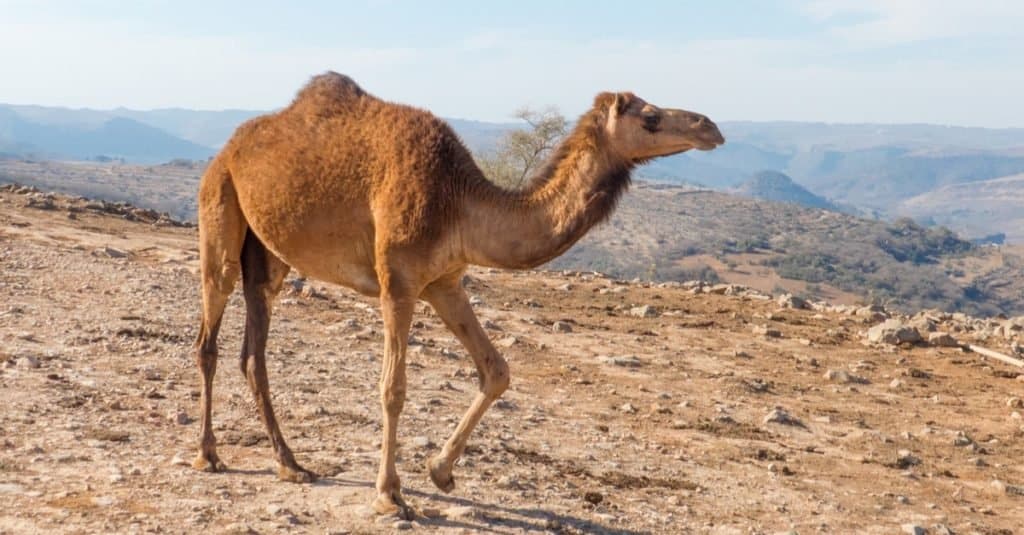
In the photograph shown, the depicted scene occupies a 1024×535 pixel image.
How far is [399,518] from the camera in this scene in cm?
706

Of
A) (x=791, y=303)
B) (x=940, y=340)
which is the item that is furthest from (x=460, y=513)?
(x=791, y=303)

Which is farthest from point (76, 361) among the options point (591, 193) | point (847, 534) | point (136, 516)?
point (847, 534)

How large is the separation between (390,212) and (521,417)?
12.1 feet

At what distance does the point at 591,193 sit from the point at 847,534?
3239 millimetres

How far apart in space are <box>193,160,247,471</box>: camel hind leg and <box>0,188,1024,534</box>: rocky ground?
26.3 inches

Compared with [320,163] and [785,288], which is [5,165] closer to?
[785,288]

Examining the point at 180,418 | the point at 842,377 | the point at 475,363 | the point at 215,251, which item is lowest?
the point at 842,377

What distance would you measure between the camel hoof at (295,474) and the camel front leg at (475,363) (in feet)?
2.78

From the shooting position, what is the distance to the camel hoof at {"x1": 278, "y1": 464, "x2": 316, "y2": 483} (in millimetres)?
7652

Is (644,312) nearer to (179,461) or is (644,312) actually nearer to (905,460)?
(905,460)

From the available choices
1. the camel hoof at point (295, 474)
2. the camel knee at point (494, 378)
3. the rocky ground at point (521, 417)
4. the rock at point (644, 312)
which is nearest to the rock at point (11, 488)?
the rocky ground at point (521, 417)

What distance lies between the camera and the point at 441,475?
7445 millimetres

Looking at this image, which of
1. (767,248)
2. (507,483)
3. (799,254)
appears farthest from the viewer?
(767,248)

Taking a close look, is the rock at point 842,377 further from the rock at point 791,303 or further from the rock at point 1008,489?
the rock at point 791,303
